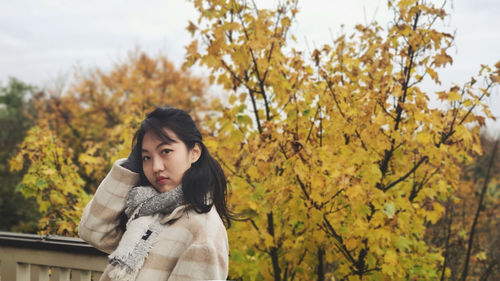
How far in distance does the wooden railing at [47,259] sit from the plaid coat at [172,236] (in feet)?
2.00

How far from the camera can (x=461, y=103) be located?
3004mm

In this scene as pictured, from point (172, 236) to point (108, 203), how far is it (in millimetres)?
316

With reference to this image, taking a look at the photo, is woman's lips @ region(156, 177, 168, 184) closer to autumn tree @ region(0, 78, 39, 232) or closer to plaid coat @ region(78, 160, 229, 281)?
plaid coat @ region(78, 160, 229, 281)

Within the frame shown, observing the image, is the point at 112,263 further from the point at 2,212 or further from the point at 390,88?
the point at 2,212

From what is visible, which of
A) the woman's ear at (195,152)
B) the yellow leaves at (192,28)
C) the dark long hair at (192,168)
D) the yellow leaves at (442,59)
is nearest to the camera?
the dark long hair at (192,168)

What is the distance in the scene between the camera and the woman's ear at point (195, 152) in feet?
5.31

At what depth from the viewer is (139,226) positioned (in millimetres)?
1439

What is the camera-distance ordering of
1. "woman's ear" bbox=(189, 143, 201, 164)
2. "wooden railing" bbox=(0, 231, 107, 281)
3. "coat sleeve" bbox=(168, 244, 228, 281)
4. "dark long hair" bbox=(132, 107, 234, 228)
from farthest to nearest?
1. "wooden railing" bbox=(0, 231, 107, 281)
2. "woman's ear" bbox=(189, 143, 201, 164)
3. "dark long hair" bbox=(132, 107, 234, 228)
4. "coat sleeve" bbox=(168, 244, 228, 281)

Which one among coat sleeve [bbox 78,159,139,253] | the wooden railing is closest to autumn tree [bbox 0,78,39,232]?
the wooden railing

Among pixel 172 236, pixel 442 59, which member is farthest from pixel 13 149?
pixel 172 236

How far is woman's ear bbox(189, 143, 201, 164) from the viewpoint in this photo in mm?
1618

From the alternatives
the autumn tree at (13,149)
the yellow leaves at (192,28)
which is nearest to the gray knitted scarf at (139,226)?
the yellow leaves at (192,28)

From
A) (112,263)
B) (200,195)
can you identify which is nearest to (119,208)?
(112,263)

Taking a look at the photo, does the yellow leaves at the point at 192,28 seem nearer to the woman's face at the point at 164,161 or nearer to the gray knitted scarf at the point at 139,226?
the woman's face at the point at 164,161
